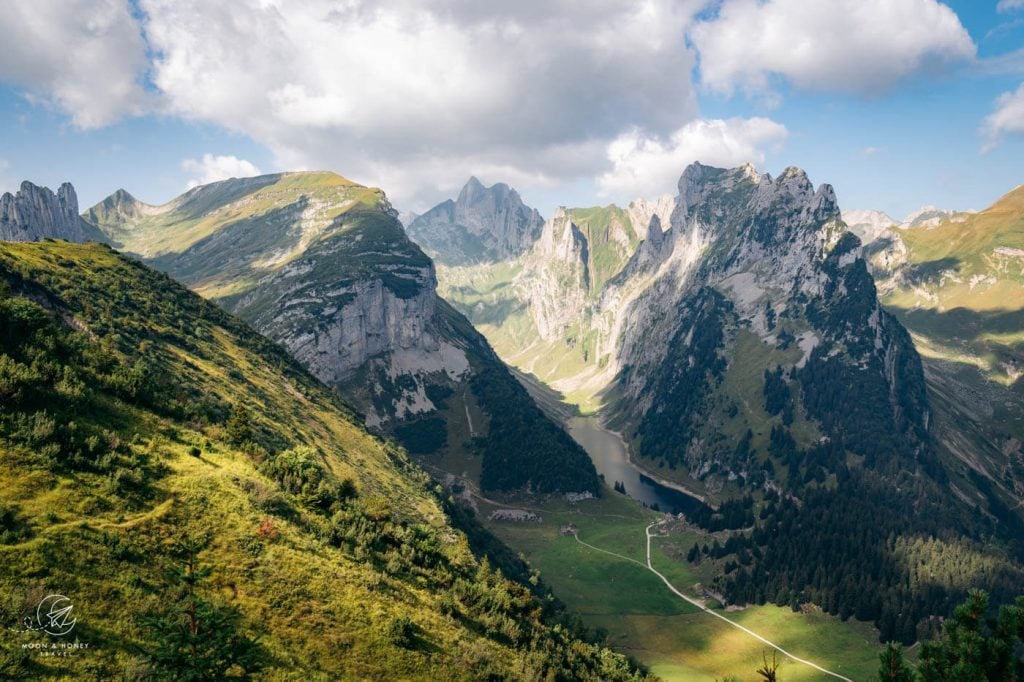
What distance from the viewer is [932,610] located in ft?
482

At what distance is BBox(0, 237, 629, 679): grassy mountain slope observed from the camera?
3030 centimetres

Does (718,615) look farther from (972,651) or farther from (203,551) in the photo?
(203,551)

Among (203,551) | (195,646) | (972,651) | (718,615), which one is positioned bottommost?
(718,615)

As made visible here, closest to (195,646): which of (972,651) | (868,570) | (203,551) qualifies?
(203,551)

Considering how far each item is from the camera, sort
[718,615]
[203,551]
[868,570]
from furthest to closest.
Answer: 1. [868,570]
2. [718,615]
3. [203,551]

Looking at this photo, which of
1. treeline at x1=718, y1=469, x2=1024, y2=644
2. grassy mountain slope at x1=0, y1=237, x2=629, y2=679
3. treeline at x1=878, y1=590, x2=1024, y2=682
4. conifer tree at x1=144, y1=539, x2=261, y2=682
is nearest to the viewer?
conifer tree at x1=144, y1=539, x2=261, y2=682

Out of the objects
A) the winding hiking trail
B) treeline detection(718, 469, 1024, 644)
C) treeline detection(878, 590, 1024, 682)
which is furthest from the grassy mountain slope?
treeline detection(718, 469, 1024, 644)

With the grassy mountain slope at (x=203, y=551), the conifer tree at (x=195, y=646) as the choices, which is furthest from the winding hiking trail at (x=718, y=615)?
the conifer tree at (x=195, y=646)

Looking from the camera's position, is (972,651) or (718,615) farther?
(718,615)

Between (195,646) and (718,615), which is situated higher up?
(195,646)

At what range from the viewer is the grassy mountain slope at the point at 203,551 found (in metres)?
30.3

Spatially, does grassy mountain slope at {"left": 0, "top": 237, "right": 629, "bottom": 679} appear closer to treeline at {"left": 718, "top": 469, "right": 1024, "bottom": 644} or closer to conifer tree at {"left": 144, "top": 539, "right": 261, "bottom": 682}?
conifer tree at {"left": 144, "top": 539, "right": 261, "bottom": 682}

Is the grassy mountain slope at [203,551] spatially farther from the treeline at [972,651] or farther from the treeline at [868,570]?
the treeline at [868,570]

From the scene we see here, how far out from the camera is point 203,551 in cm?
3791
